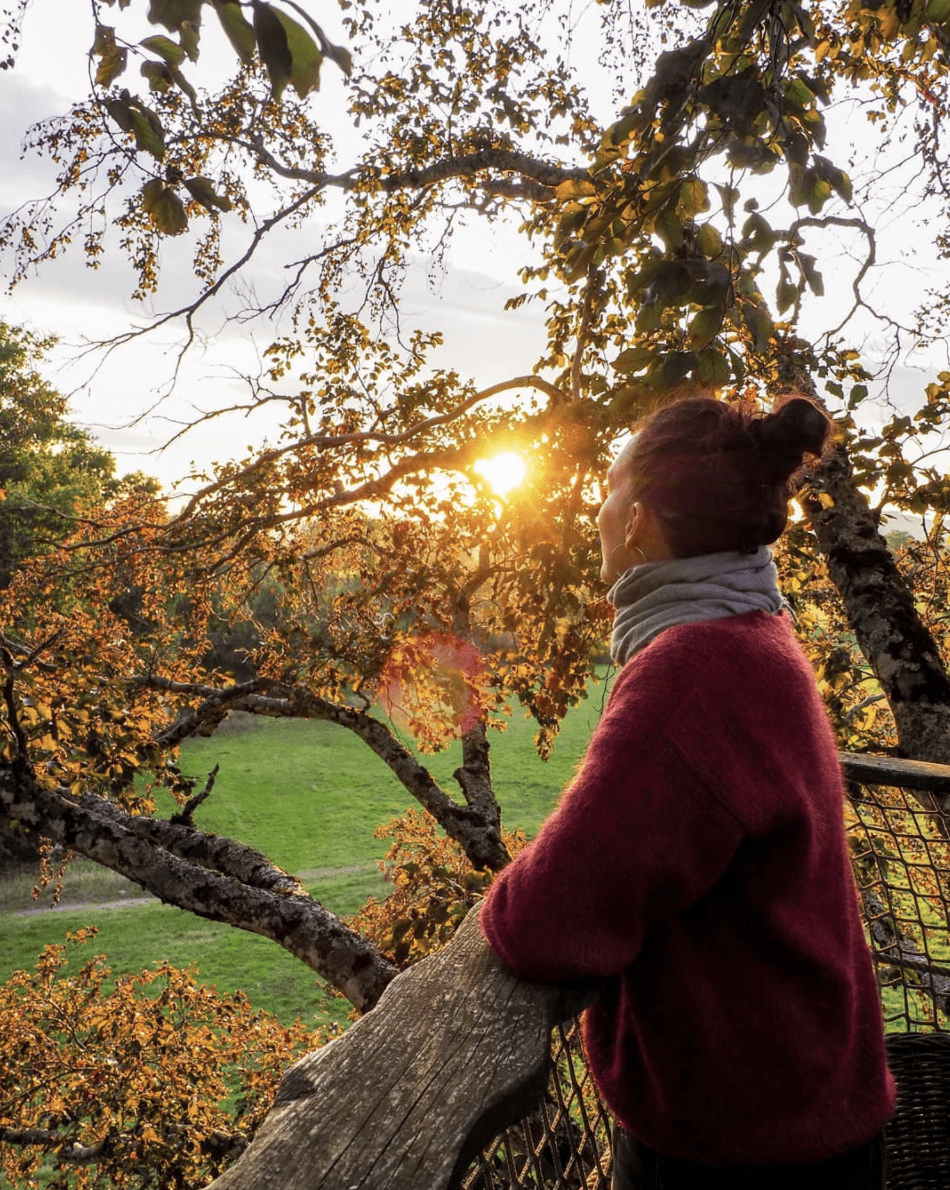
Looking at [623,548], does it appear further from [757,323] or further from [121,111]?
[757,323]

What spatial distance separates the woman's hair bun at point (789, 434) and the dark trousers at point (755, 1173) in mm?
956

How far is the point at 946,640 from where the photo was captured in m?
7.34

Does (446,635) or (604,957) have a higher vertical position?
(446,635)

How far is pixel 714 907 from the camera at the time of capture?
1074mm

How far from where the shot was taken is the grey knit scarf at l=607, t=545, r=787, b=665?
1.14 metres

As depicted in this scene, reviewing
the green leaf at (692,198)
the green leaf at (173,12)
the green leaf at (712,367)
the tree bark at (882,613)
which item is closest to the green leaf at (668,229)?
the green leaf at (692,198)

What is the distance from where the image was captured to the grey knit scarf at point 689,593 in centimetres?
114

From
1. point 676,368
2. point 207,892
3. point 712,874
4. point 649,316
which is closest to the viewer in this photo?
point 712,874

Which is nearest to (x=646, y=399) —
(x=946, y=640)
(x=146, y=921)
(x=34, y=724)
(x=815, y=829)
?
(x=815, y=829)

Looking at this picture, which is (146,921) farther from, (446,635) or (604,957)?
(604,957)

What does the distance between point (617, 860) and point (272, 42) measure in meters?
1.05

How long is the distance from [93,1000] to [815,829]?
10184 mm

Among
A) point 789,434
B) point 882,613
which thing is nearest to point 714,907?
point 789,434

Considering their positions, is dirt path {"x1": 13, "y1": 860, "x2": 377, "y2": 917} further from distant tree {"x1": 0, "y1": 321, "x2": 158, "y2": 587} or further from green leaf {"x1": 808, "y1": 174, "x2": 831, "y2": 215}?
green leaf {"x1": 808, "y1": 174, "x2": 831, "y2": 215}
